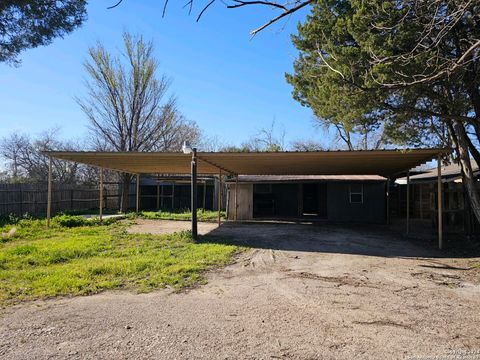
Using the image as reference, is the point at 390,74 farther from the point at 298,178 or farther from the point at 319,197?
the point at 319,197

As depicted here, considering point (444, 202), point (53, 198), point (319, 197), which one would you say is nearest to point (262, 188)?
point (319, 197)

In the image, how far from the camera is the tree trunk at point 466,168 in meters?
9.69

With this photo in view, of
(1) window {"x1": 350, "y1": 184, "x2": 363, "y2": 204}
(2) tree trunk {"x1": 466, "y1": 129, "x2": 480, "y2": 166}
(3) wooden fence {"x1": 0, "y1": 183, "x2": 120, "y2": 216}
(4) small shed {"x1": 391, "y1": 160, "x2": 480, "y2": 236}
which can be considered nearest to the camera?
(2) tree trunk {"x1": 466, "y1": 129, "x2": 480, "y2": 166}

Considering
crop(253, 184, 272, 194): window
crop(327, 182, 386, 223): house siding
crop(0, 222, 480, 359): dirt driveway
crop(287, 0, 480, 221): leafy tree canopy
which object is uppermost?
crop(287, 0, 480, 221): leafy tree canopy

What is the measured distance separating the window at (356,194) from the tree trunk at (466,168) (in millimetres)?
7692

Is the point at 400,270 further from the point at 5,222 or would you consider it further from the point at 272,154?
the point at 5,222

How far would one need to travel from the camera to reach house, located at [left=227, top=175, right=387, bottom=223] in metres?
17.8

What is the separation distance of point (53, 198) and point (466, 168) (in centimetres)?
1719

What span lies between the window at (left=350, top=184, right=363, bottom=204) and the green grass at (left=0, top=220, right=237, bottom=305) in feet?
32.7

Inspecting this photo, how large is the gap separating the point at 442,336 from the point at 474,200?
7.21m

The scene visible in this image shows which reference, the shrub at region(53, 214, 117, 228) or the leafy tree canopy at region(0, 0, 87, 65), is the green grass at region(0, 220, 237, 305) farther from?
the leafy tree canopy at region(0, 0, 87, 65)

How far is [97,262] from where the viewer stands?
7305mm

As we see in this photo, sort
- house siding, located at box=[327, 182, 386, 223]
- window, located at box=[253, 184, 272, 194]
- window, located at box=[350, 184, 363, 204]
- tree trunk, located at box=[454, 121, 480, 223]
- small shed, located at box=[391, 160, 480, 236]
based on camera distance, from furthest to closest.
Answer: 1. window, located at box=[253, 184, 272, 194]
2. window, located at box=[350, 184, 363, 204]
3. house siding, located at box=[327, 182, 386, 223]
4. small shed, located at box=[391, 160, 480, 236]
5. tree trunk, located at box=[454, 121, 480, 223]

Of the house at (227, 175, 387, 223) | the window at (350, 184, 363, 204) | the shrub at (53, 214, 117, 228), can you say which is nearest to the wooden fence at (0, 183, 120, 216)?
the shrub at (53, 214, 117, 228)
